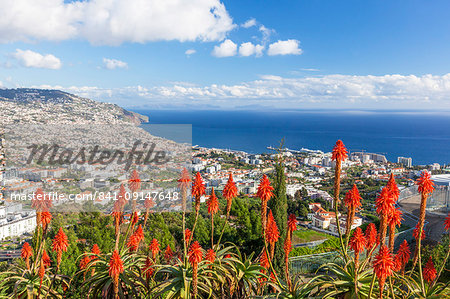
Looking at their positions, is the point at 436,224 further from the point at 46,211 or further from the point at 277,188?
the point at 46,211

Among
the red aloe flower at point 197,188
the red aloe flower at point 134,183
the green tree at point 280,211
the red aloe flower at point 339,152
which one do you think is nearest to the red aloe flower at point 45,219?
the red aloe flower at point 134,183

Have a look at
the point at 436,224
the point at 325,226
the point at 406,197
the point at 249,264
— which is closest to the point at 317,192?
the point at 325,226

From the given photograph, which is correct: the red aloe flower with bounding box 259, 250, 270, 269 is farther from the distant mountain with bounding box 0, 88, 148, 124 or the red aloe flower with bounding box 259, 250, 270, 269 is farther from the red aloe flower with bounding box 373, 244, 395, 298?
the distant mountain with bounding box 0, 88, 148, 124

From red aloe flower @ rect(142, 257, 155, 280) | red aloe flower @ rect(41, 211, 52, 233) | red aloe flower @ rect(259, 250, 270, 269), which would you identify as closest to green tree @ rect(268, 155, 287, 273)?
red aloe flower @ rect(259, 250, 270, 269)

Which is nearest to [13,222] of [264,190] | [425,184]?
[264,190]

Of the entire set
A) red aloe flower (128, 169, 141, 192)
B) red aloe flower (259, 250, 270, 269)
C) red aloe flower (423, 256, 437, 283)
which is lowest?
red aloe flower (259, 250, 270, 269)

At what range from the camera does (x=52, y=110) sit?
49.9 meters

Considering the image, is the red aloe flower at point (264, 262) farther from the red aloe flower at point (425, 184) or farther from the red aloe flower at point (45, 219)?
the red aloe flower at point (45, 219)

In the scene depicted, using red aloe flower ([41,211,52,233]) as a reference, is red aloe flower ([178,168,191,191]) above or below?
above

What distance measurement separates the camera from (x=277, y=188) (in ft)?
36.3

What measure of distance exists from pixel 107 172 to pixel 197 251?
15.4m

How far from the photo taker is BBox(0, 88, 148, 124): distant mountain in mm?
42062

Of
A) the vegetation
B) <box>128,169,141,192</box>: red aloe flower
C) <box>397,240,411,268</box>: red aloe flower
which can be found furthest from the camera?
<box>128,169,141,192</box>: red aloe flower

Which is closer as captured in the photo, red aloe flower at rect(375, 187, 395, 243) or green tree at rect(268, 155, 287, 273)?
red aloe flower at rect(375, 187, 395, 243)
